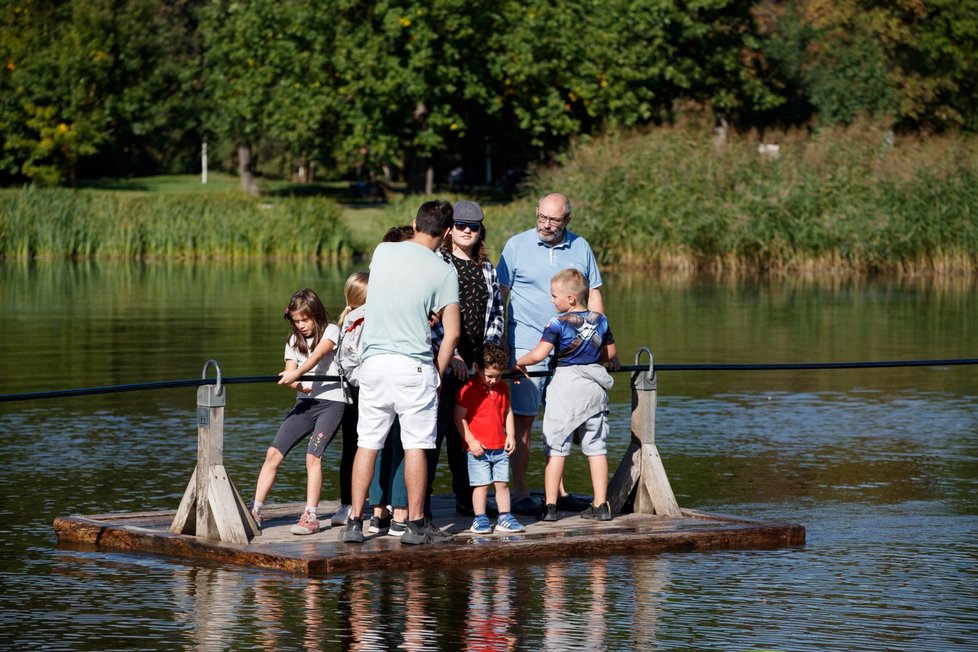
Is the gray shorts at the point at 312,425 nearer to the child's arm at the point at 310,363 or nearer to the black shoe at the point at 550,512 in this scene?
the child's arm at the point at 310,363

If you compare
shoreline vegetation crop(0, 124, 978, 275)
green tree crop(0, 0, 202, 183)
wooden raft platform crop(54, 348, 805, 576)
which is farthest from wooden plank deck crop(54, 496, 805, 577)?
green tree crop(0, 0, 202, 183)

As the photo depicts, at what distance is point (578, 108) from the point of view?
59375 millimetres

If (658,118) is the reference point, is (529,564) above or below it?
below

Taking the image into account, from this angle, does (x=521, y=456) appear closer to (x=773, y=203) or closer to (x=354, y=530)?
(x=354, y=530)

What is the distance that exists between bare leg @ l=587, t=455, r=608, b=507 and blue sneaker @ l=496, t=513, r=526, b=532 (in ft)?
1.83

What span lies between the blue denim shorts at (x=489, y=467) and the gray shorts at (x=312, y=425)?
84 centimetres

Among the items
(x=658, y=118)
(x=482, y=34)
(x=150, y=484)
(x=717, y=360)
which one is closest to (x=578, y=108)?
(x=658, y=118)

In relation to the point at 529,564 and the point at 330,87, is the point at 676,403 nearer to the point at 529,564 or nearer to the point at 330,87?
the point at 529,564

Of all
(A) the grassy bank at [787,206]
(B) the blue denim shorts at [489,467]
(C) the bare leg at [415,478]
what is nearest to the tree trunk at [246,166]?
(A) the grassy bank at [787,206]

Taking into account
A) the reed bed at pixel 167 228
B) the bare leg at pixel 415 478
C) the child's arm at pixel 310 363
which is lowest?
the bare leg at pixel 415 478

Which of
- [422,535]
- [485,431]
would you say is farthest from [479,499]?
[422,535]

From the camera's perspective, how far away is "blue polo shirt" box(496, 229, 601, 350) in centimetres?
1024

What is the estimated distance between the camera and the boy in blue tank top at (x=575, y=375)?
9773mm

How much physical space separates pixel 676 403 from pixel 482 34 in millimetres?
37036
